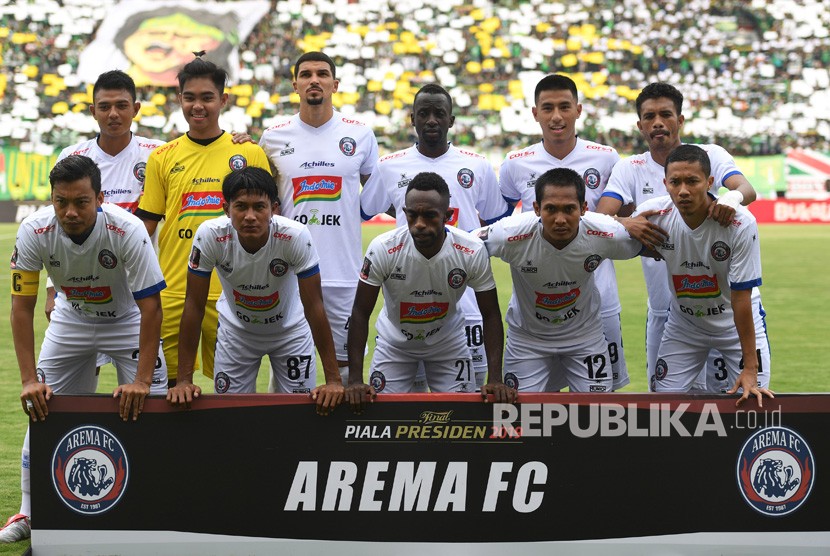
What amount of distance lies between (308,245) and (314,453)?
3.43 feet

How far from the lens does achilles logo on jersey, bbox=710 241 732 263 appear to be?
5.36m

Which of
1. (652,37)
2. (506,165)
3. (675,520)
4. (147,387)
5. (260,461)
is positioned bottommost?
(675,520)

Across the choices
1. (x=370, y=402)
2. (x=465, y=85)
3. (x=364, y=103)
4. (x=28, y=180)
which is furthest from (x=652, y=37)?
(x=370, y=402)

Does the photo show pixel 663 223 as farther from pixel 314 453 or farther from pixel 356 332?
pixel 314 453

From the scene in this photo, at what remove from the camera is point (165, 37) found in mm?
39312

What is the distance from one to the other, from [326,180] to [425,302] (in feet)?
4.60

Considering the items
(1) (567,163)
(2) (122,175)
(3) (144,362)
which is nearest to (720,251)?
(1) (567,163)

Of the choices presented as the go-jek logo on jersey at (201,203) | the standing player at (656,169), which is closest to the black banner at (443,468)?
the standing player at (656,169)

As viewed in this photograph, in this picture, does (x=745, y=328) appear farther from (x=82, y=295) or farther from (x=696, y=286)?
(x=82, y=295)

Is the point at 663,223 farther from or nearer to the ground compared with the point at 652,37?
nearer to the ground

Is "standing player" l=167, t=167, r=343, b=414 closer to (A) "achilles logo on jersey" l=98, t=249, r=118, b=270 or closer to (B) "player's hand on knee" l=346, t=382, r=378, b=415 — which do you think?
(B) "player's hand on knee" l=346, t=382, r=378, b=415

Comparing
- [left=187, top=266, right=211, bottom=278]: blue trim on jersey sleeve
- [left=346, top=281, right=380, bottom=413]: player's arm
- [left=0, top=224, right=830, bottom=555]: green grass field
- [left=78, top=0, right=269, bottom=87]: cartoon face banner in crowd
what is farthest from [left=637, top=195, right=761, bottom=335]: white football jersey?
[left=78, top=0, right=269, bottom=87]: cartoon face banner in crowd

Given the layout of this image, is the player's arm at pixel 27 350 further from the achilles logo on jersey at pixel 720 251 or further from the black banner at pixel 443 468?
the achilles logo on jersey at pixel 720 251

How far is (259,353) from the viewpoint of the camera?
18.9ft
